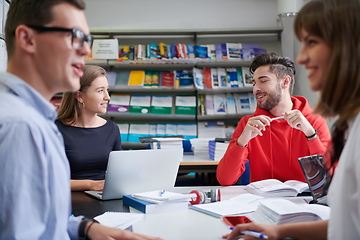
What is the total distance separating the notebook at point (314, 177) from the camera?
146 cm

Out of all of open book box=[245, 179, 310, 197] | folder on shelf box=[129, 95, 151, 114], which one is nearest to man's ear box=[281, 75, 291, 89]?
open book box=[245, 179, 310, 197]

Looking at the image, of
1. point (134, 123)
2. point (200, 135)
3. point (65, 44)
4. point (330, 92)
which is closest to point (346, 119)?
point (330, 92)

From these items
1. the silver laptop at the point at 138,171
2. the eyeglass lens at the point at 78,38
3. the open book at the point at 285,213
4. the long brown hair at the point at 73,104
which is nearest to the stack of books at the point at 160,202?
the silver laptop at the point at 138,171

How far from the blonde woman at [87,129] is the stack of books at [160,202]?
2.45 feet

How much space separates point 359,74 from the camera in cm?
80

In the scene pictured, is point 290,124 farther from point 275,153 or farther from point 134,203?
point 134,203

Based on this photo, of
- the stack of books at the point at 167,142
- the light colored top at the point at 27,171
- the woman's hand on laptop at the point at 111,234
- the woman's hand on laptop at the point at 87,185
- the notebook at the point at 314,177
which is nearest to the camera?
the light colored top at the point at 27,171

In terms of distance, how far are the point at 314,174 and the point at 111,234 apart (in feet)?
3.11

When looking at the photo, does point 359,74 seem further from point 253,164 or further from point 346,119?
point 253,164

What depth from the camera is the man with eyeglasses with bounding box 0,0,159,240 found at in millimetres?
744

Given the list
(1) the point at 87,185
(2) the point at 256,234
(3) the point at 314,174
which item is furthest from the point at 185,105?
(2) the point at 256,234

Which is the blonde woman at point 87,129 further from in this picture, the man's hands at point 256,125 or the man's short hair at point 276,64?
the man's short hair at point 276,64

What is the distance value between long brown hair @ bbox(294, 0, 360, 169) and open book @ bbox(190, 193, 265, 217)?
0.62 meters

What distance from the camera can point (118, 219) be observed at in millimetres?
1231
